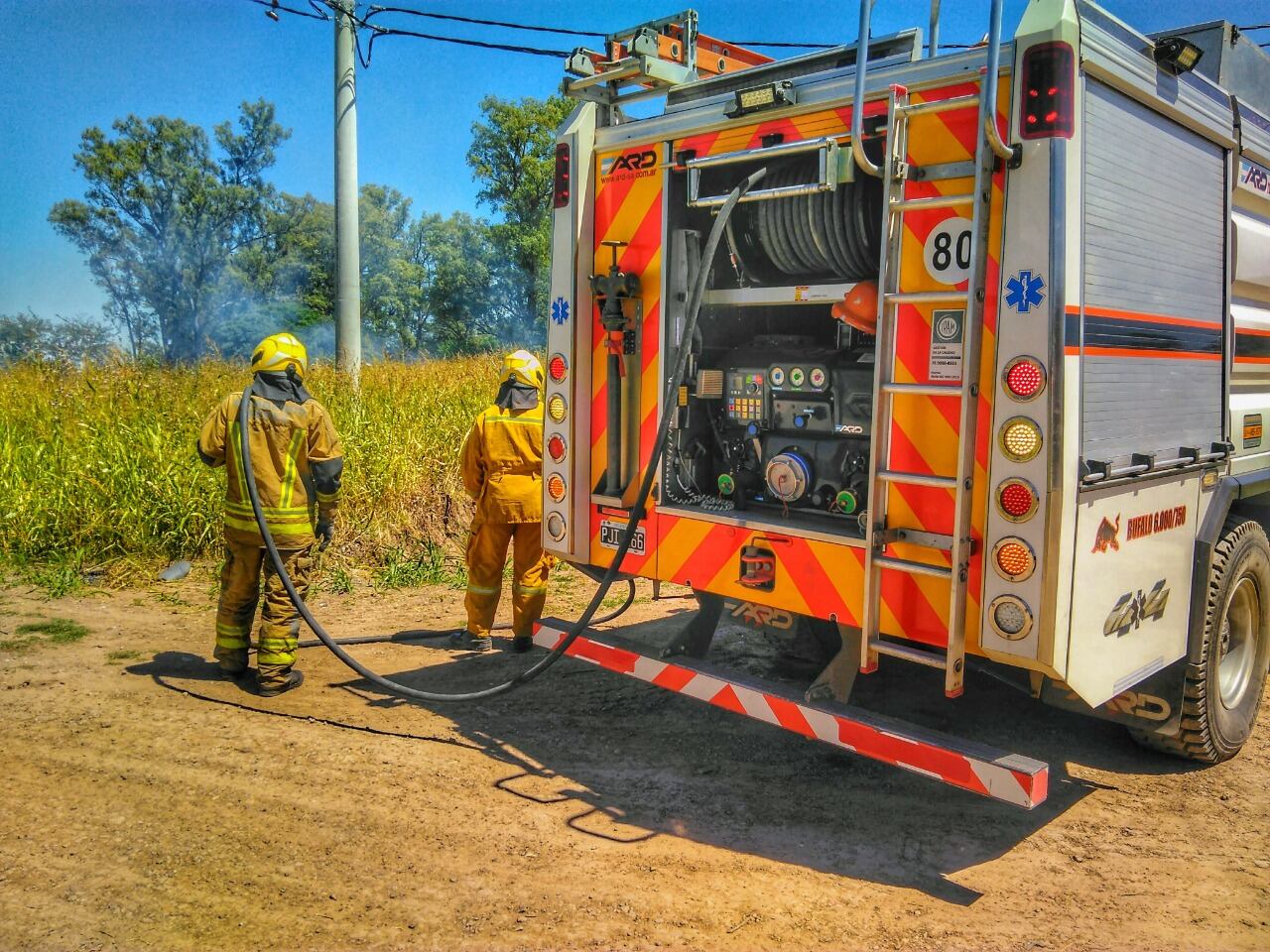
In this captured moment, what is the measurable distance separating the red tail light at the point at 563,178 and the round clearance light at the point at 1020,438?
7.98 ft

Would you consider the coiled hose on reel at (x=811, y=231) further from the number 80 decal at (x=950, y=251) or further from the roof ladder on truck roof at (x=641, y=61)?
the roof ladder on truck roof at (x=641, y=61)

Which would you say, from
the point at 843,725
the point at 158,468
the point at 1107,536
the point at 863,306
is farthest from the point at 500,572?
the point at 1107,536

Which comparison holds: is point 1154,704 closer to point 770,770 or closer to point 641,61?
point 770,770

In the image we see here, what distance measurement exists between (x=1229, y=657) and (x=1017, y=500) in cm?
229

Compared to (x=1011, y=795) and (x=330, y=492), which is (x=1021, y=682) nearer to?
(x=1011, y=795)

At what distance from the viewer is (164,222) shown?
3238 centimetres

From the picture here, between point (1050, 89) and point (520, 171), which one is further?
point (520, 171)

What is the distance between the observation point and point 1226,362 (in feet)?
14.0

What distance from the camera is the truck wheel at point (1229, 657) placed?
4.22 m

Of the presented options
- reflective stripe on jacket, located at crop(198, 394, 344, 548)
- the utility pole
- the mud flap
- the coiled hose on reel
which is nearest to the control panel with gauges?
the coiled hose on reel

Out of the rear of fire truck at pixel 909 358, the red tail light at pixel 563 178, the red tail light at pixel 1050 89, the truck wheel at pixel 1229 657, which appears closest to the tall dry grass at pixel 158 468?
the rear of fire truck at pixel 909 358

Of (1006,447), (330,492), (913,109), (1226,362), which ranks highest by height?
(913,109)

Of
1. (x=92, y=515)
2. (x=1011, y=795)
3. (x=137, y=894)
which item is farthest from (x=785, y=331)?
(x=92, y=515)

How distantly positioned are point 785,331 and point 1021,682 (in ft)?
6.63
